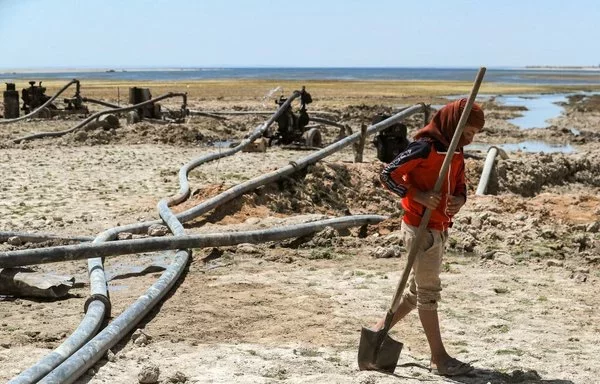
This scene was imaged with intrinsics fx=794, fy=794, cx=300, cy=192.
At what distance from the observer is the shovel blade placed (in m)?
4.64

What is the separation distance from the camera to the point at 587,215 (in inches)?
403

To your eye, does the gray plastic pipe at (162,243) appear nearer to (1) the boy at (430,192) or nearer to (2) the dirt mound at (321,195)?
(2) the dirt mound at (321,195)

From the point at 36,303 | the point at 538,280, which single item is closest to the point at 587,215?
the point at 538,280

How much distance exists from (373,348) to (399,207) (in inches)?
279

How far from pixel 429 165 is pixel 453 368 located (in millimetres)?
1188

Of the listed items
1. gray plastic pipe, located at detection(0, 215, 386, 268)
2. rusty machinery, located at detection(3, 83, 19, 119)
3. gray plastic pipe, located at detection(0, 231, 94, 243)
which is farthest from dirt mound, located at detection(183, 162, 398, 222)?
rusty machinery, located at detection(3, 83, 19, 119)

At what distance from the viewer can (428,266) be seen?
182 inches

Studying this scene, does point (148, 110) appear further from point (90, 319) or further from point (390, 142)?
point (90, 319)

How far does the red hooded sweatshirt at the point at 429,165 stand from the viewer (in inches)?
180

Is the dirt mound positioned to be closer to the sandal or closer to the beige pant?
the beige pant

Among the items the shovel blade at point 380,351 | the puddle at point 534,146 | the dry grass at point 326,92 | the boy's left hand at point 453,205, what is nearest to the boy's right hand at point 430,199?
the boy's left hand at point 453,205

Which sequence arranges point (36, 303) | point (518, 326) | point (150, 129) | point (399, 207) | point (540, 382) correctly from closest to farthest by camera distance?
1. point (540, 382)
2. point (518, 326)
3. point (36, 303)
4. point (399, 207)
5. point (150, 129)

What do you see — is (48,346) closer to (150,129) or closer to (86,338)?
(86,338)

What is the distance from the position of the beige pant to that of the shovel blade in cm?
28
